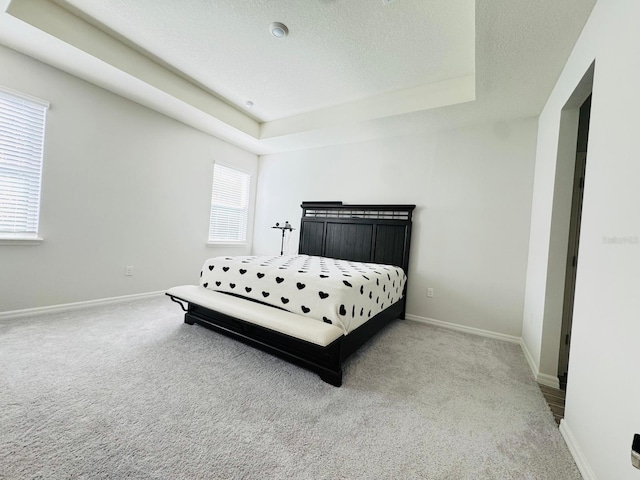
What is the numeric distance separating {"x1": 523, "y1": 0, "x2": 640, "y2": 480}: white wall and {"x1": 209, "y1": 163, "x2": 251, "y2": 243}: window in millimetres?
4453

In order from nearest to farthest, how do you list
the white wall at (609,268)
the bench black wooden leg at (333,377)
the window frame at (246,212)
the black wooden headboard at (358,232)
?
the white wall at (609,268)
the bench black wooden leg at (333,377)
the black wooden headboard at (358,232)
the window frame at (246,212)

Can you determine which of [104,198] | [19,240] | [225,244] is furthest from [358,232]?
[19,240]

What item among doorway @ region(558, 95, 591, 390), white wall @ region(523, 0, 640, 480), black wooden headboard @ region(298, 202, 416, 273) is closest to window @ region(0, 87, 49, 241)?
black wooden headboard @ region(298, 202, 416, 273)

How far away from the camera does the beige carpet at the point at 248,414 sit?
1176 mm

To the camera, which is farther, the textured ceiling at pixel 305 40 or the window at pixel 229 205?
the window at pixel 229 205

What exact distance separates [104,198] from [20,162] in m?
0.72

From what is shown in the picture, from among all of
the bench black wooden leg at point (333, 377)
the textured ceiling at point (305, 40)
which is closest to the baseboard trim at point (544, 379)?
the bench black wooden leg at point (333, 377)

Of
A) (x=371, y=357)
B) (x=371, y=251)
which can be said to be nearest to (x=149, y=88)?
(x=371, y=251)

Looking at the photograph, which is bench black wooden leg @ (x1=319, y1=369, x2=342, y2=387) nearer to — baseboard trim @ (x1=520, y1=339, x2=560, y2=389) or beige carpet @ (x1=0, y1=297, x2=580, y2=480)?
beige carpet @ (x1=0, y1=297, x2=580, y2=480)

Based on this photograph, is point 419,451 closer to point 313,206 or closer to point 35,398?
point 35,398

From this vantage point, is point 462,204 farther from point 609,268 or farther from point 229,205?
point 229,205

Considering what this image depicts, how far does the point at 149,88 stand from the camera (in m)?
2.92

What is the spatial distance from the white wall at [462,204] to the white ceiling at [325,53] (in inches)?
11.7

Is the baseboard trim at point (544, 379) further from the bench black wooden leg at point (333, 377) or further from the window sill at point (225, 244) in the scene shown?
the window sill at point (225, 244)
